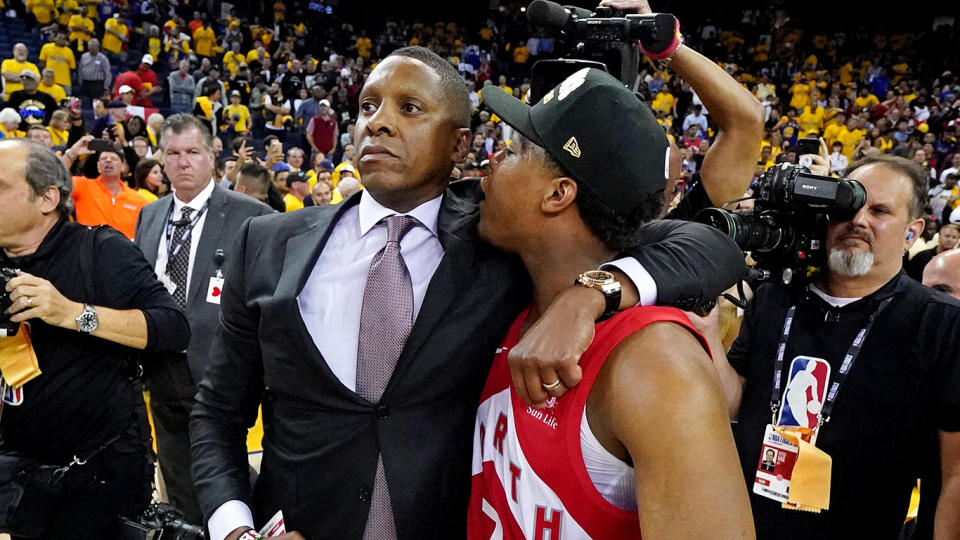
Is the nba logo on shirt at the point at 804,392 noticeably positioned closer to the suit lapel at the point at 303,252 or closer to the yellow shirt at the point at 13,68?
the suit lapel at the point at 303,252

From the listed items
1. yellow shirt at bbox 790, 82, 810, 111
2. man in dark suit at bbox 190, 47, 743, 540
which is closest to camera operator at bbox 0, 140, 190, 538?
man in dark suit at bbox 190, 47, 743, 540

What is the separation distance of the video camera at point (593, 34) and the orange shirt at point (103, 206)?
13.9 ft

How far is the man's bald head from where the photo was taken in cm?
312

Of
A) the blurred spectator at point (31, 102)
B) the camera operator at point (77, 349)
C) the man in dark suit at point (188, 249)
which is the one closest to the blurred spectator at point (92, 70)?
the blurred spectator at point (31, 102)

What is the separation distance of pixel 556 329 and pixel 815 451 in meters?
1.47

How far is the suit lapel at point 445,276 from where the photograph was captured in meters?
1.63

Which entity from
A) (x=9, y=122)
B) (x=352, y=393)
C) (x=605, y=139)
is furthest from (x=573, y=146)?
(x=9, y=122)

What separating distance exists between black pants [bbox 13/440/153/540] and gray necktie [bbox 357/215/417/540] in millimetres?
1412

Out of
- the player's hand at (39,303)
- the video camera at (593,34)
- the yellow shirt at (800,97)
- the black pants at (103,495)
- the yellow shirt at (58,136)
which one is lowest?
the black pants at (103,495)

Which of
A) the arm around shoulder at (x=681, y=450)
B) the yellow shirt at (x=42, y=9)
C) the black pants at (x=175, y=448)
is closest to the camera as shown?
the arm around shoulder at (x=681, y=450)

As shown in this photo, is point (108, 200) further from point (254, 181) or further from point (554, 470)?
point (554, 470)

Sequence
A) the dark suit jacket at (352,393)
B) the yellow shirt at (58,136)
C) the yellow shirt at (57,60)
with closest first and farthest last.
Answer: the dark suit jacket at (352,393)
the yellow shirt at (58,136)
the yellow shirt at (57,60)

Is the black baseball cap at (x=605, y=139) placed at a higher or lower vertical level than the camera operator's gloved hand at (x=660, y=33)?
lower

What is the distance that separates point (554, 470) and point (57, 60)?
13403mm
